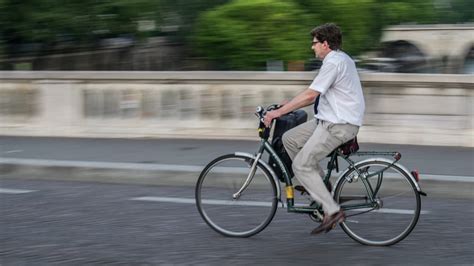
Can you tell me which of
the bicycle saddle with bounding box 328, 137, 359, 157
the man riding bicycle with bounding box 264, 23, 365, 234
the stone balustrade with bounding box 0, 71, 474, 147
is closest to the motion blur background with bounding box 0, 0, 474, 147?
the stone balustrade with bounding box 0, 71, 474, 147

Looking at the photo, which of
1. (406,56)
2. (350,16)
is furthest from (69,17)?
(406,56)

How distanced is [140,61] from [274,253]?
36.5ft

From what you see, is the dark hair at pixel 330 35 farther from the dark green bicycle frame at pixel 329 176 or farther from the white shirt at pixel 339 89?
the dark green bicycle frame at pixel 329 176

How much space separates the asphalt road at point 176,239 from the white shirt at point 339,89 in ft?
→ 3.31

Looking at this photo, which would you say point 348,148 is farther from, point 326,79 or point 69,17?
point 69,17

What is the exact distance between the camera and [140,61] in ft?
52.5

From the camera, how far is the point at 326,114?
5453 millimetres

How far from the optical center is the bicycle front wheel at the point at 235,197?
5738mm

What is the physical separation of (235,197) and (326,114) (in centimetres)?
106

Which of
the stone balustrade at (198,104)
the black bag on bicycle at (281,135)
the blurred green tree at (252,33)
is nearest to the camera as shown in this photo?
the black bag on bicycle at (281,135)

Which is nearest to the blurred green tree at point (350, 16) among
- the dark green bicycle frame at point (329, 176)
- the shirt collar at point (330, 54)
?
the dark green bicycle frame at point (329, 176)

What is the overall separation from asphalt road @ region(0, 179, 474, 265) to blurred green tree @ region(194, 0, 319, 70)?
6.20m

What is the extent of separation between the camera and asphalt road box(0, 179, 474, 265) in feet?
17.3

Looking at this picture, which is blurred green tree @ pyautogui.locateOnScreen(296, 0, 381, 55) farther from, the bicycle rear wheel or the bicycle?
the bicycle rear wheel
